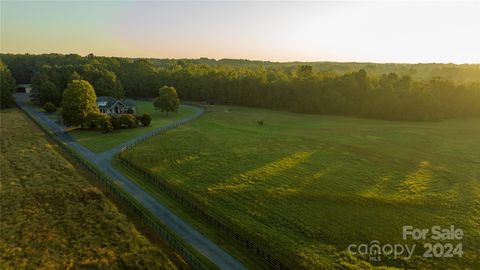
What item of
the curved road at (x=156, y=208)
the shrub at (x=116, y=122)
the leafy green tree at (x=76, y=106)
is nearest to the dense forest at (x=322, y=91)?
the leafy green tree at (x=76, y=106)

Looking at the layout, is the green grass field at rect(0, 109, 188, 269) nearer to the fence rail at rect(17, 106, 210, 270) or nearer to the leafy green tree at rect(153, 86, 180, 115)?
the fence rail at rect(17, 106, 210, 270)

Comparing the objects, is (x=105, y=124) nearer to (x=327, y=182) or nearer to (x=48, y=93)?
(x=327, y=182)

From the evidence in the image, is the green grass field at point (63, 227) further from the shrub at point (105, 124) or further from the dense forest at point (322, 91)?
the dense forest at point (322, 91)

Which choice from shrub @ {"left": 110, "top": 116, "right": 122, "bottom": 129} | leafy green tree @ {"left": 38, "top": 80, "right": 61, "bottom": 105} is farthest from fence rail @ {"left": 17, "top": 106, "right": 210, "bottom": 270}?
leafy green tree @ {"left": 38, "top": 80, "right": 61, "bottom": 105}

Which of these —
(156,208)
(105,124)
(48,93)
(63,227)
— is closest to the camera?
(63,227)

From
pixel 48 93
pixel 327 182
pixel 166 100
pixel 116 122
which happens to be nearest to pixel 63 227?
pixel 327 182
